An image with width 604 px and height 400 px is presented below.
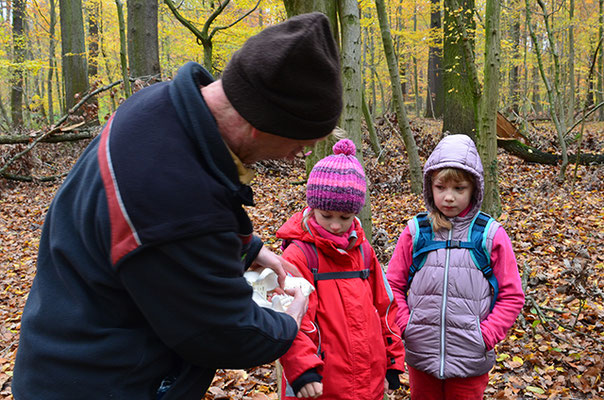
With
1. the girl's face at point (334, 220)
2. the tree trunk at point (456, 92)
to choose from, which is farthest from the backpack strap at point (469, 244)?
the tree trunk at point (456, 92)

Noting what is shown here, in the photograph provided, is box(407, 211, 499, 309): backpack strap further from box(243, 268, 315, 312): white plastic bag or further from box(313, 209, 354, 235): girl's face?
box(243, 268, 315, 312): white plastic bag

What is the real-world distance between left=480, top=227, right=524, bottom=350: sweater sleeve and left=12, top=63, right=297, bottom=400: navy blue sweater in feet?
5.29

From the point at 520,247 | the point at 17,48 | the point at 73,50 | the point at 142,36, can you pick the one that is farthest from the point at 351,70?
the point at 17,48

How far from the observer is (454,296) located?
101 inches

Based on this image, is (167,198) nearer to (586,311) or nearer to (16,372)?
(16,372)

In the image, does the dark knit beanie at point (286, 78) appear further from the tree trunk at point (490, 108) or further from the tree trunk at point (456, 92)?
the tree trunk at point (456, 92)

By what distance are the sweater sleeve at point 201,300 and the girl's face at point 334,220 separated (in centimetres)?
110

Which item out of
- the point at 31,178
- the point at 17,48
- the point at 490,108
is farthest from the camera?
the point at 17,48

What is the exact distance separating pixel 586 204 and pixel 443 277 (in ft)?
19.8

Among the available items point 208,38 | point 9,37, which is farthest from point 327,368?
point 9,37

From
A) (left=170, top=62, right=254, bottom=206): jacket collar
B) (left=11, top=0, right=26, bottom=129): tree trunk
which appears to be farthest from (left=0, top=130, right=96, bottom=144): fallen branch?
(left=170, top=62, right=254, bottom=206): jacket collar

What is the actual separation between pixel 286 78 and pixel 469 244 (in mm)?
1806

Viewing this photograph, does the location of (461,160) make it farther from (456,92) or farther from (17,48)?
(17,48)

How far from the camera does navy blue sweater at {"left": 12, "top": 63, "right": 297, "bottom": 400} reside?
45.9 inches
